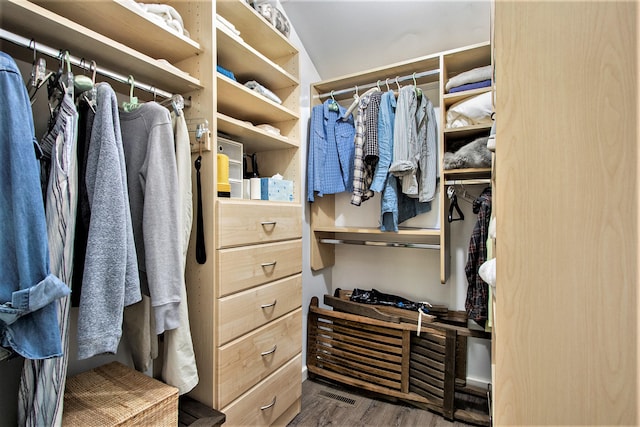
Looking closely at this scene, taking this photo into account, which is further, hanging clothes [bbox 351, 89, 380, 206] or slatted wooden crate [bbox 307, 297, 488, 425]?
hanging clothes [bbox 351, 89, 380, 206]

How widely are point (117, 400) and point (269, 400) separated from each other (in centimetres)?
→ 74

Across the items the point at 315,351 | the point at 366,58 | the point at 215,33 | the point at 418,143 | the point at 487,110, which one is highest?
the point at 366,58

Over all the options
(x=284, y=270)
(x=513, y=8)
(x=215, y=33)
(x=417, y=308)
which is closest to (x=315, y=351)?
(x=417, y=308)

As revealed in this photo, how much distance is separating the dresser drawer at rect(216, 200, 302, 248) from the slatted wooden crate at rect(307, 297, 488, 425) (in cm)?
79

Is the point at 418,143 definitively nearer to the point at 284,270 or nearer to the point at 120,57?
the point at 284,270

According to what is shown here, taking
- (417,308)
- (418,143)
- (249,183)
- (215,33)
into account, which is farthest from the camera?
(417,308)

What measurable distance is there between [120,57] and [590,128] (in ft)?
4.39

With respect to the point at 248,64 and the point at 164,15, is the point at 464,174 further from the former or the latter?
the point at 164,15

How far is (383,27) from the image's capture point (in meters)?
2.03

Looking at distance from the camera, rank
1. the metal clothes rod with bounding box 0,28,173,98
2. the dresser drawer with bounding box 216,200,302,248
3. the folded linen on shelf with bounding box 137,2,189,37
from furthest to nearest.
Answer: the dresser drawer with bounding box 216,200,302,248 → the folded linen on shelf with bounding box 137,2,189,37 → the metal clothes rod with bounding box 0,28,173,98

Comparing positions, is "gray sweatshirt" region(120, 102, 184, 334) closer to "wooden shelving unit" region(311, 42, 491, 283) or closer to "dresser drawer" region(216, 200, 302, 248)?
"dresser drawer" region(216, 200, 302, 248)

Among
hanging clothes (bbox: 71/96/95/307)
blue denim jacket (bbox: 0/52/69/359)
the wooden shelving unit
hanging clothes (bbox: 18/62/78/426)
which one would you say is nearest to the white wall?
the wooden shelving unit

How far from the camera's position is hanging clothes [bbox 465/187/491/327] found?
65.1 inches

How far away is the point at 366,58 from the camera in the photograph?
224 centimetres
